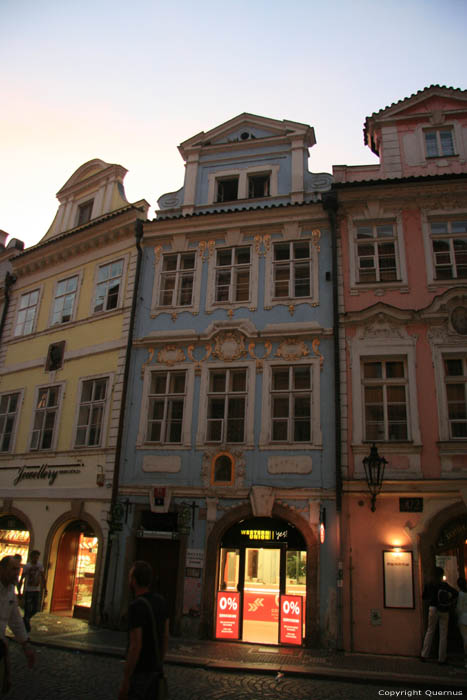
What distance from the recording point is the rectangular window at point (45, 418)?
1820cm

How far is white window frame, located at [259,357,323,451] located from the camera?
14391mm

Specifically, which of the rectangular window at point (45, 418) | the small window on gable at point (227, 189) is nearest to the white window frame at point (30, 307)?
the rectangular window at point (45, 418)

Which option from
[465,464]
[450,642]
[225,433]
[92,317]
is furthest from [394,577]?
[92,317]

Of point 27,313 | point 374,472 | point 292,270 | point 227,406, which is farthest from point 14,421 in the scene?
point 374,472

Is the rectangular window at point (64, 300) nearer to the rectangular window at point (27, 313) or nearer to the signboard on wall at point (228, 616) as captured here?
the rectangular window at point (27, 313)

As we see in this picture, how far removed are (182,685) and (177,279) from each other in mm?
11149

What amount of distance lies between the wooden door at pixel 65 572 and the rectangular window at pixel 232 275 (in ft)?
27.3

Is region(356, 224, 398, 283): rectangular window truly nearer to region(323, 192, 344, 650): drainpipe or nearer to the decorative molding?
region(323, 192, 344, 650): drainpipe

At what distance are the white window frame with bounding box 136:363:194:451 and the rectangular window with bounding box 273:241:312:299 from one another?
3.40m

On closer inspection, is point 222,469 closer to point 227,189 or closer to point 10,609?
point 10,609

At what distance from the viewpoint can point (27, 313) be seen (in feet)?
69.9

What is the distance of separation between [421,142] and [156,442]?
11.6m

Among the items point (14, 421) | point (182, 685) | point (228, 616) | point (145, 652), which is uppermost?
point (14, 421)

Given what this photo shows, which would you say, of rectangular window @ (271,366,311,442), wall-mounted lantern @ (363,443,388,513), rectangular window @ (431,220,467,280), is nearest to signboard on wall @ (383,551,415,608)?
wall-mounted lantern @ (363,443,388,513)
